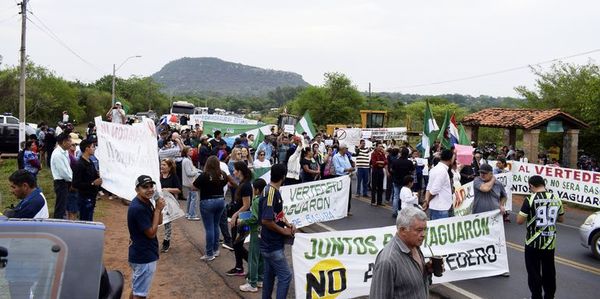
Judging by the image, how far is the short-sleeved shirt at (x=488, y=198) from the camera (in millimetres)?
8562

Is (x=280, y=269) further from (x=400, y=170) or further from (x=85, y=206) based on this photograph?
(x=400, y=170)

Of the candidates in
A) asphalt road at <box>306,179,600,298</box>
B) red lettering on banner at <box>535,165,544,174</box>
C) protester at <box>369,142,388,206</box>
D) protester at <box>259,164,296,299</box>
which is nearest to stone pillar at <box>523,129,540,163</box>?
red lettering on banner at <box>535,165,544,174</box>

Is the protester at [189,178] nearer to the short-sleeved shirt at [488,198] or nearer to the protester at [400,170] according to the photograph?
the protester at [400,170]

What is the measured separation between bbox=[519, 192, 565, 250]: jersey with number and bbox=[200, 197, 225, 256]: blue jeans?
171 inches

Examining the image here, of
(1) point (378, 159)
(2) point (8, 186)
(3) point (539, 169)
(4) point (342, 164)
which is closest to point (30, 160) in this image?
(2) point (8, 186)

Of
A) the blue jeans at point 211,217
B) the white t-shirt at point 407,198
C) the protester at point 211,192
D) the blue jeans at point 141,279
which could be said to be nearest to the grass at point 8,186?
the blue jeans at point 211,217

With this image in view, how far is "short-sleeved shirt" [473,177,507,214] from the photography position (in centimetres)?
856

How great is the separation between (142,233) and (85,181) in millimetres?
3757

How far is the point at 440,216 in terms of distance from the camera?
878 cm

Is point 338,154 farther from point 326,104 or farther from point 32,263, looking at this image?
point 326,104

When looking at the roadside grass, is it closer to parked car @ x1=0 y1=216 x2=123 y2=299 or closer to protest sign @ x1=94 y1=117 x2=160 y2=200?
protest sign @ x1=94 y1=117 x2=160 y2=200

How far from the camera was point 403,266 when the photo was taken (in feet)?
11.7

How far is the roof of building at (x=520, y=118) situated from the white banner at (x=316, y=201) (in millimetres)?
13636

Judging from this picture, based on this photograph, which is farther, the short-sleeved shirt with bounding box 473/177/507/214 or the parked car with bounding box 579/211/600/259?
the parked car with bounding box 579/211/600/259
